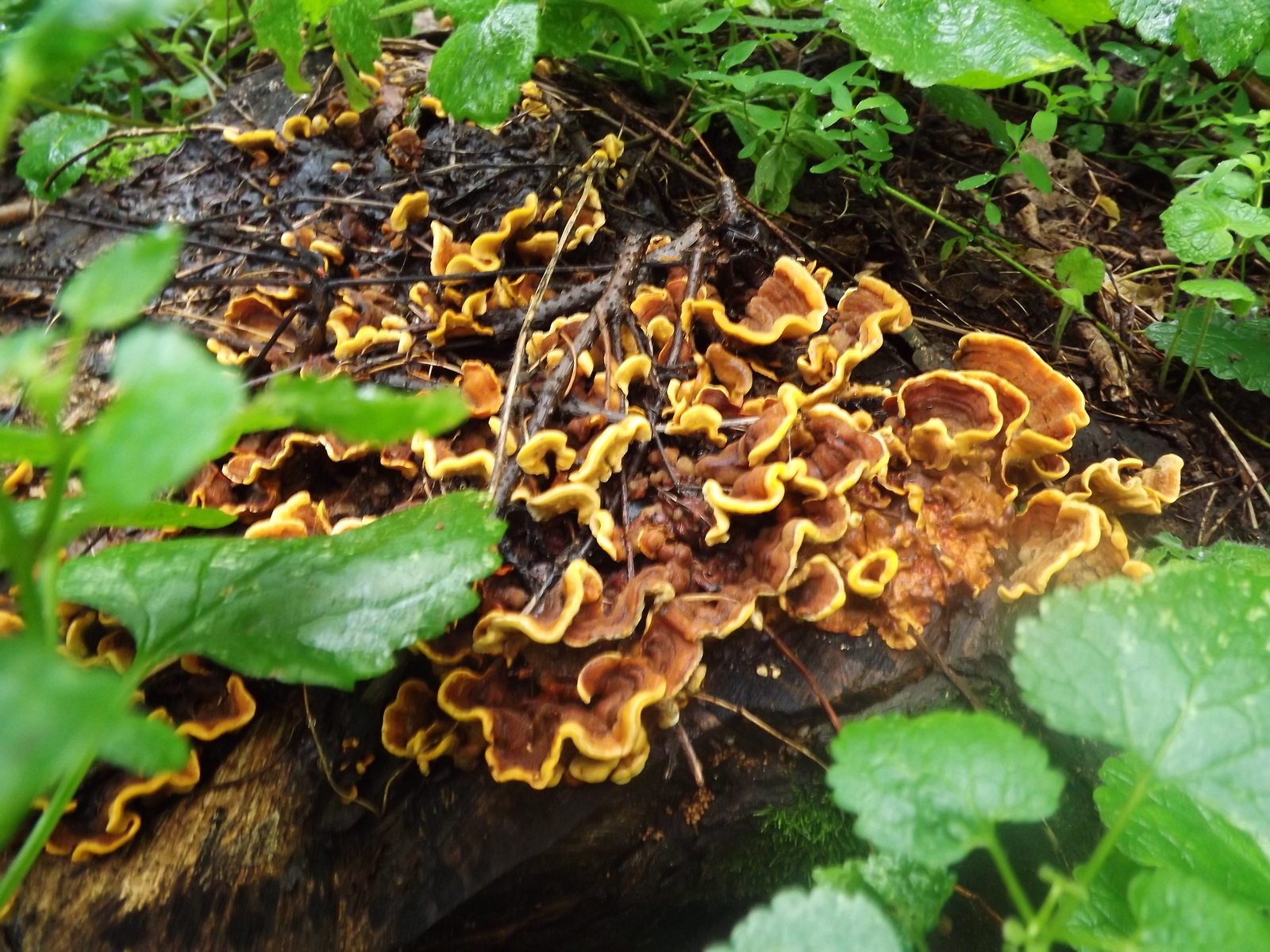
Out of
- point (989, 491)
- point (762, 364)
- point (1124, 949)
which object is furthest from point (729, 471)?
point (1124, 949)

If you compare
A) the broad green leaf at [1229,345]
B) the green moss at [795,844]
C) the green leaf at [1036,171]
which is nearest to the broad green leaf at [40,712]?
the green moss at [795,844]

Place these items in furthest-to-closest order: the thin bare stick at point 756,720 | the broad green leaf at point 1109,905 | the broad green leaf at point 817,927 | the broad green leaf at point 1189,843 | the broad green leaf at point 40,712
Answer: the thin bare stick at point 756,720 < the broad green leaf at point 1109,905 < the broad green leaf at point 1189,843 < the broad green leaf at point 817,927 < the broad green leaf at point 40,712

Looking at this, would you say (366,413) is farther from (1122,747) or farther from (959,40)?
(959,40)

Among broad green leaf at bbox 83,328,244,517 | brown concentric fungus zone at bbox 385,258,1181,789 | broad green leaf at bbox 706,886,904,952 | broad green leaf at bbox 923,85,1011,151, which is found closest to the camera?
broad green leaf at bbox 83,328,244,517

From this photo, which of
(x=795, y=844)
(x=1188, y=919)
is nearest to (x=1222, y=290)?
(x=1188, y=919)

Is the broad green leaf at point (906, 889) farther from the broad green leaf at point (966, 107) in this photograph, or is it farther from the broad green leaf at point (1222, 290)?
the broad green leaf at point (966, 107)

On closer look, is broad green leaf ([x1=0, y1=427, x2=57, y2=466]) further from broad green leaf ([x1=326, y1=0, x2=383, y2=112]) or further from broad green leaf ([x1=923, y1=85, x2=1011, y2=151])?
broad green leaf ([x1=923, y1=85, x2=1011, y2=151])

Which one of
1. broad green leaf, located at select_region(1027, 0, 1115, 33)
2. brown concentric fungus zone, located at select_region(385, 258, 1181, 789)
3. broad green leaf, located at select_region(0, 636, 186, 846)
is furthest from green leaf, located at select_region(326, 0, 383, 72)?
broad green leaf, located at select_region(0, 636, 186, 846)
